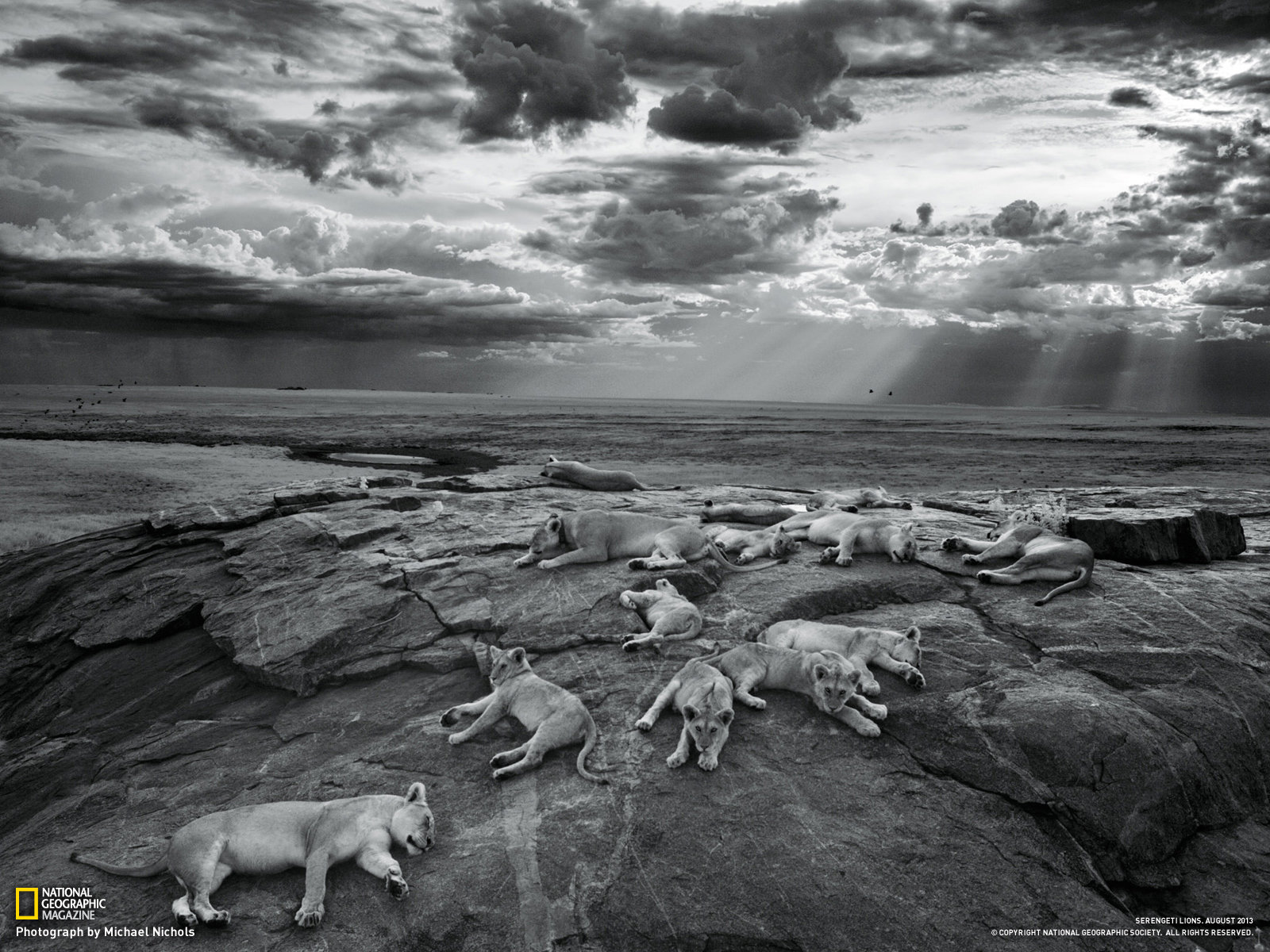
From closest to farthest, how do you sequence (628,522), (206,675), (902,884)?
(902,884) < (206,675) < (628,522)

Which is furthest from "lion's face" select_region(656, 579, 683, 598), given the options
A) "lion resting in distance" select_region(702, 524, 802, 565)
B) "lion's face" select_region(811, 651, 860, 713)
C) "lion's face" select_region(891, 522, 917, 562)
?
"lion's face" select_region(891, 522, 917, 562)

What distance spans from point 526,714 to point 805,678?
303 cm

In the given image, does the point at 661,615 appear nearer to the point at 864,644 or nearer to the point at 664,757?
the point at 864,644

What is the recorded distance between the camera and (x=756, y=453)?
5916 centimetres

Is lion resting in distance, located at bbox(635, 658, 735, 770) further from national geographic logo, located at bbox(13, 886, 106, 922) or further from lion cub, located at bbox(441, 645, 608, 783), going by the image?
national geographic logo, located at bbox(13, 886, 106, 922)

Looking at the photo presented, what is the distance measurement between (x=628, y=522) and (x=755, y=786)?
6.23 m

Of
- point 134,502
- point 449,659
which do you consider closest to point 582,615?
point 449,659

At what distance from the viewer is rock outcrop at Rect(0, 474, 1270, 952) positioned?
608cm

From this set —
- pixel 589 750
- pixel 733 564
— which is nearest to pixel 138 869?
pixel 589 750

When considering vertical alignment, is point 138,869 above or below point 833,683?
below

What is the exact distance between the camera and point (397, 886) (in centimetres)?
603

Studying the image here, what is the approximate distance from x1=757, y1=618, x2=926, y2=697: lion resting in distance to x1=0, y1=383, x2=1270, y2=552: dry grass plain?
77.0ft

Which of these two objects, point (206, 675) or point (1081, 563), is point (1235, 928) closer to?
point (1081, 563)

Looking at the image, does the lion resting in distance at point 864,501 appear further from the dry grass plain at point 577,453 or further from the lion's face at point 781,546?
the dry grass plain at point 577,453
